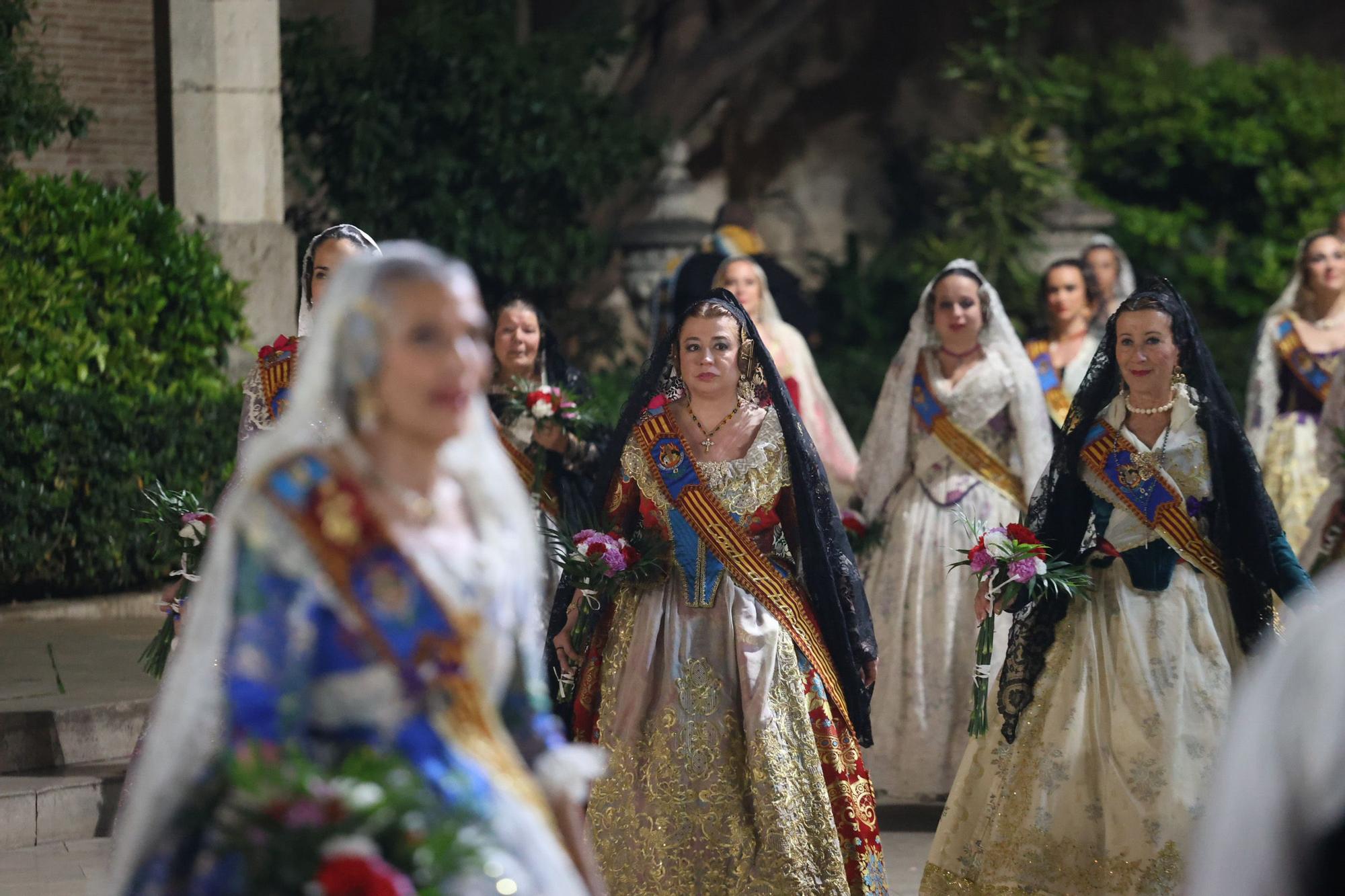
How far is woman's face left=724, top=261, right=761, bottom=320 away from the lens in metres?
9.23

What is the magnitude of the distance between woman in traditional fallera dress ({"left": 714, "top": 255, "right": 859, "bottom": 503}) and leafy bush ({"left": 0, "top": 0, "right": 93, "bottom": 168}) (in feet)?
11.0

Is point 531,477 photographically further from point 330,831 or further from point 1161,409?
point 330,831

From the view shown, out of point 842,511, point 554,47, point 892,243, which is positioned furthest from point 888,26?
point 842,511

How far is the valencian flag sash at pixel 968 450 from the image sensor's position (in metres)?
7.89

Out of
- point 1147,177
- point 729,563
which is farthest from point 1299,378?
point 1147,177

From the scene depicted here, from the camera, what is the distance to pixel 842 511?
7.67 m

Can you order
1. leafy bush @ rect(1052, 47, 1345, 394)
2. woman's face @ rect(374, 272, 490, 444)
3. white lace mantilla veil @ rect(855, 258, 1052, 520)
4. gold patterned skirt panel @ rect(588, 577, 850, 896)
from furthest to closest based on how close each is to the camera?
leafy bush @ rect(1052, 47, 1345, 394) < white lace mantilla veil @ rect(855, 258, 1052, 520) < gold patterned skirt panel @ rect(588, 577, 850, 896) < woman's face @ rect(374, 272, 490, 444)

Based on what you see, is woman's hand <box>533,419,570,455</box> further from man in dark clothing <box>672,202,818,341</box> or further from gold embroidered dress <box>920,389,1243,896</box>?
man in dark clothing <box>672,202,818,341</box>

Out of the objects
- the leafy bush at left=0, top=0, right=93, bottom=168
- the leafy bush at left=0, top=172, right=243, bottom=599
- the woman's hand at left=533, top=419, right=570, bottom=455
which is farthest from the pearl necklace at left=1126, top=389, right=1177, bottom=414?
the leafy bush at left=0, top=0, right=93, bottom=168

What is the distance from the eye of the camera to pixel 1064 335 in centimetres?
971

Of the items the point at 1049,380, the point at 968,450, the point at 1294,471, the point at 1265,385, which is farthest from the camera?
the point at 1265,385

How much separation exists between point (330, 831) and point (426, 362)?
2.35ft

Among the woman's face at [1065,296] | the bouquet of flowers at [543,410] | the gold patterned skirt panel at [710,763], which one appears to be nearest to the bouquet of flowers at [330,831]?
the gold patterned skirt panel at [710,763]

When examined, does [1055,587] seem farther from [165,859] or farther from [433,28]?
[433,28]
